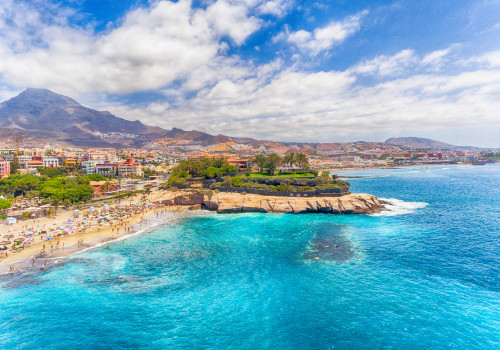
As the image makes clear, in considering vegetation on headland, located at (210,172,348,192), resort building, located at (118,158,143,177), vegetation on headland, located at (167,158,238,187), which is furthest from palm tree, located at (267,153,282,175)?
resort building, located at (118,158,143,177)

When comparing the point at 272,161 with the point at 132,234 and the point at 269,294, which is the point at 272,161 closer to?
the point at 132,234

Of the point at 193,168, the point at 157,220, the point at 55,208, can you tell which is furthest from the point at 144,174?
the point at 157,220

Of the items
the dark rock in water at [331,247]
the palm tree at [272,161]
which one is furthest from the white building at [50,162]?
the dark rock in water at [331,247]

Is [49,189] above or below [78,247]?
above

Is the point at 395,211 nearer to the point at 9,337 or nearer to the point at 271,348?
the point at 271,348

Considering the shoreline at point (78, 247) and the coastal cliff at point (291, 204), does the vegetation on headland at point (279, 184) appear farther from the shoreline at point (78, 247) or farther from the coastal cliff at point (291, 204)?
the shoreline at point (78, 247)

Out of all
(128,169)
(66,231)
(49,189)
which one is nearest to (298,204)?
(66,231)

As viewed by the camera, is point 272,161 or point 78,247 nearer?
point 78,247

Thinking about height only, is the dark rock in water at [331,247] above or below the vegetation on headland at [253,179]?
below
